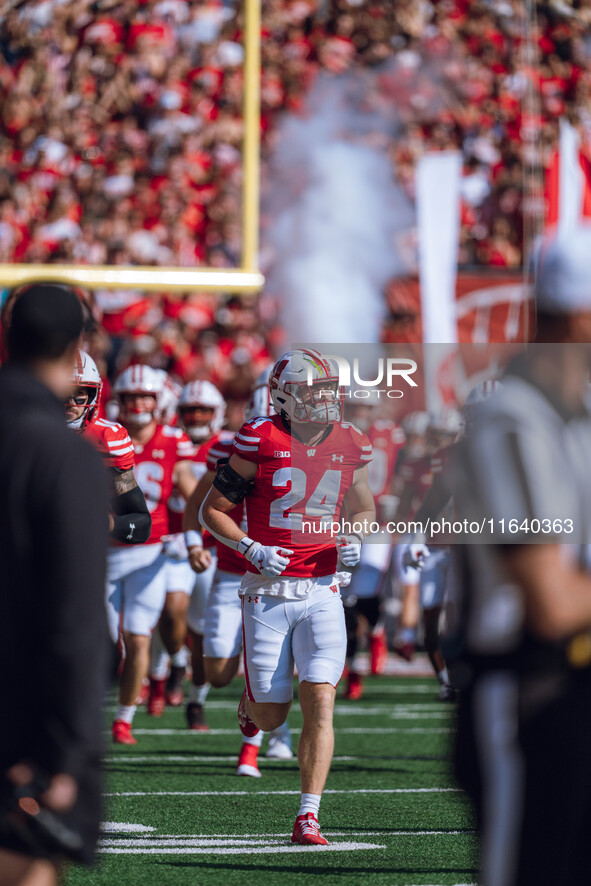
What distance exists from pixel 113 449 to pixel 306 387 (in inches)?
29.5

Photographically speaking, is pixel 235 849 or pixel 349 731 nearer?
pixel 235 849

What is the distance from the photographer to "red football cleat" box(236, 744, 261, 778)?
686 centimetres

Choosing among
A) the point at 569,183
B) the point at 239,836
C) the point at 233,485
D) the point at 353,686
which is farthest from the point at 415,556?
the point at 569,183

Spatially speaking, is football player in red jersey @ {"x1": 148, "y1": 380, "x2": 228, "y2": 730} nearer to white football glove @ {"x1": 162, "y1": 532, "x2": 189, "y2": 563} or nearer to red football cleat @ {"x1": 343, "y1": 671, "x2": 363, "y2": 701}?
white football glove @ {"x1": 162, "y1": 532, "x2": 189, "y2": 563}

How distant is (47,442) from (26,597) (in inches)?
10.2

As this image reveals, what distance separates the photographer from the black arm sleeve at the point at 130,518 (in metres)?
4.61

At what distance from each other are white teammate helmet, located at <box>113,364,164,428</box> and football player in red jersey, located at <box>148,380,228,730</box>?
15.9 inches

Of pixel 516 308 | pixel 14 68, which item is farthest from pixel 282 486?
pixel 14 68

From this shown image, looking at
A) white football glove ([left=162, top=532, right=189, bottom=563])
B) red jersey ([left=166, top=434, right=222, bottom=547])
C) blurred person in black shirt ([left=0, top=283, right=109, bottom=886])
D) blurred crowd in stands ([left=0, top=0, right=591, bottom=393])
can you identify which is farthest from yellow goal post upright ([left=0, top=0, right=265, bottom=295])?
blurred person in black shirt ([left=0, top=283, right=109, bottom=886])

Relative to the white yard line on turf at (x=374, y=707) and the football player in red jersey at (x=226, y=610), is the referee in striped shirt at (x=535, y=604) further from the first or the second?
the white yard line on turf at (x=374, y=707)

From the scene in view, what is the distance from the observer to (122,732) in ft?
25.7

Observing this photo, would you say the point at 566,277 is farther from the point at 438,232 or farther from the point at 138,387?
the point at 438,232

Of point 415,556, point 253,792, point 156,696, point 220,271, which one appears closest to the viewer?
point 253,792

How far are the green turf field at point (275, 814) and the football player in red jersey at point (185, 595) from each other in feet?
1.41
